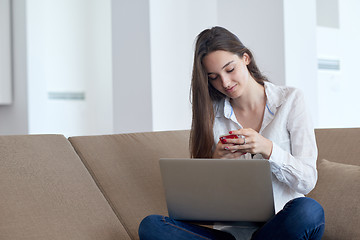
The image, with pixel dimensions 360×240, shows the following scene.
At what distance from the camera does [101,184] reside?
1905 millimetres

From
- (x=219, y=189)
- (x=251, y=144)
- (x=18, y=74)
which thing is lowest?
(x=219, y=189)

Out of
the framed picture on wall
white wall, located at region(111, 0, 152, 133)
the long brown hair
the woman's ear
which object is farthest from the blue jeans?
the framed picture on wall

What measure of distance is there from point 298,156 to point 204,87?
16.5 inches

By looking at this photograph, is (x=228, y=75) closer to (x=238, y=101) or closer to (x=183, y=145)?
(x=238, y=101)

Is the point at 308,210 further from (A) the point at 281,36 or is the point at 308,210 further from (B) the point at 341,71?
(B) the point at 341,71

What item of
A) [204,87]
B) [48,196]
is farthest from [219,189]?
[48,196]

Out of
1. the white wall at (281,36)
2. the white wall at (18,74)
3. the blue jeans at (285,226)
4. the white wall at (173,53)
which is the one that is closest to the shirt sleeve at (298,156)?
the blue jeans at (285,226)

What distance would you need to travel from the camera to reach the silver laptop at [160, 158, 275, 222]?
4.57 feet

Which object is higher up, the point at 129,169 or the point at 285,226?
the point at 129,169

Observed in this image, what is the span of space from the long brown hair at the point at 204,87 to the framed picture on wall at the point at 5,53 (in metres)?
2.69

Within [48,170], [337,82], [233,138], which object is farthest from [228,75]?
[337,82]

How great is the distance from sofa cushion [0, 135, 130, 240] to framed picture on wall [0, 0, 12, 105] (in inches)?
93.1

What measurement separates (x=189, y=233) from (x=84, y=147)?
0.64 meters

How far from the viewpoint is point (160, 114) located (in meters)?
4.08
